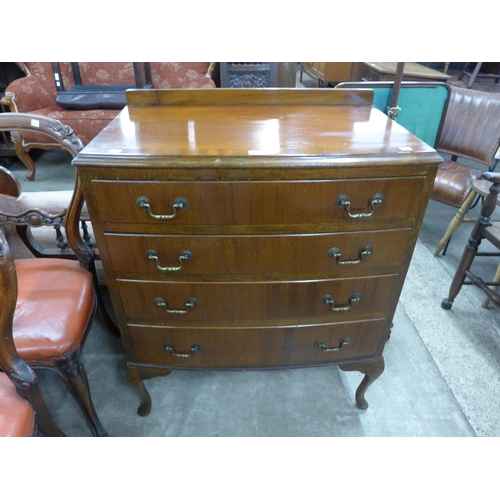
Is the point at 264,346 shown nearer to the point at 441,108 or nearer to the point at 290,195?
the point at 290,195

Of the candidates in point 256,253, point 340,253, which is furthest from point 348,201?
point 256,253

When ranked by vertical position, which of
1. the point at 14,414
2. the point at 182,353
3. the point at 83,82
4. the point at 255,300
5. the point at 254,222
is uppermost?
the point at 254,222

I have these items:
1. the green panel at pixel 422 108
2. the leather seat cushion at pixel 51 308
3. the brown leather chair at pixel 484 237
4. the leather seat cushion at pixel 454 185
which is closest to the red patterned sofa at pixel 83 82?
the green panel at pixel 422 108

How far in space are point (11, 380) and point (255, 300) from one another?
711 millimetres

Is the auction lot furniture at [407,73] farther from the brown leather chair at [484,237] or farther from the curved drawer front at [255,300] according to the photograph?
the curved drawer front at [255,300]

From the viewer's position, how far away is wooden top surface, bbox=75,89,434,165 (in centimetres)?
97

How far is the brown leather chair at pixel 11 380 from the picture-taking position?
863mm

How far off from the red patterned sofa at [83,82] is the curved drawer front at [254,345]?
258cm

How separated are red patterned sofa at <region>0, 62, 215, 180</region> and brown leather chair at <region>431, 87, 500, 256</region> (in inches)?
80.0

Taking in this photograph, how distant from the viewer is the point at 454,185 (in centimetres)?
237

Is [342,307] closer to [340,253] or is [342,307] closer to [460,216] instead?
[340,253]

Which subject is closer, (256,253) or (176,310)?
(256,253)

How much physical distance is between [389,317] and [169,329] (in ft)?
2.47
